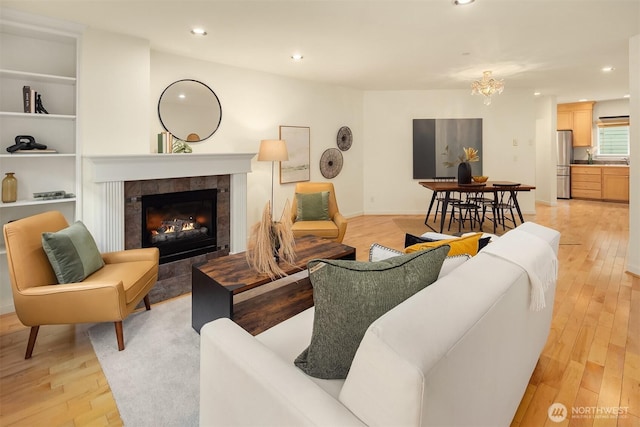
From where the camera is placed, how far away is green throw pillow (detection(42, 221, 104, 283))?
2199 millimetres

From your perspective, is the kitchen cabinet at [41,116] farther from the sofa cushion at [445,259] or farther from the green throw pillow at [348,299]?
the green throw pillow at [348,299]

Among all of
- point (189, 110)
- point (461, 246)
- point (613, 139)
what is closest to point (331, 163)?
point (189, 110)

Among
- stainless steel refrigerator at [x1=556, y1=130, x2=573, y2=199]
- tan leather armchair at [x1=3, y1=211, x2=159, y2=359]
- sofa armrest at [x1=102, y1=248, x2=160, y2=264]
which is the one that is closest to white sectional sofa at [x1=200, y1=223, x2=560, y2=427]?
tan leather armchair at [x1=3, y1=211, x2=159, y2=359]

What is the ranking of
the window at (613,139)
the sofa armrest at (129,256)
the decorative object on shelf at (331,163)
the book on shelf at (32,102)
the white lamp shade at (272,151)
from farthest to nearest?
1. the window at (613,139)
2. the decorative object on shelf at (331,163)
3. the white lamp shade at (272,151)
4. the book on shelf at (32,102)
5. the sofa armrest at (129,256)

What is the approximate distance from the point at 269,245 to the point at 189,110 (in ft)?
8.49

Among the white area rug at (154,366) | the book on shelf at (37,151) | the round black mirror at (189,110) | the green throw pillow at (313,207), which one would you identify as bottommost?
the white area rug at (154,366)

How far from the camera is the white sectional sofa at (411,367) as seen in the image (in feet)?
2.51

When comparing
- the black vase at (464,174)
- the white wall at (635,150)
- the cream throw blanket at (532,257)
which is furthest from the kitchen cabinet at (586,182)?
the cream throw blanket at (532,257)

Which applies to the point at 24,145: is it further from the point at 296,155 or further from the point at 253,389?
the point at 296,155

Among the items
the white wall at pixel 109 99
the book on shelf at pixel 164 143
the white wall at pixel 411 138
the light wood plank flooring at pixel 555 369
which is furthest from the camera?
the white wall at pixel 411 138

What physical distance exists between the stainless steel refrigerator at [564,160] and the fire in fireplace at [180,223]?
357 inches

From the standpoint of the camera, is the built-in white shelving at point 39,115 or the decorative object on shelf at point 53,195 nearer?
the built-in white shelving at point 39,115

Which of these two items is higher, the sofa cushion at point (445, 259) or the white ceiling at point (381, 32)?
the white ceiling at point (381, 32)

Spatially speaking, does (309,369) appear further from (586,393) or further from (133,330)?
(133,330)
